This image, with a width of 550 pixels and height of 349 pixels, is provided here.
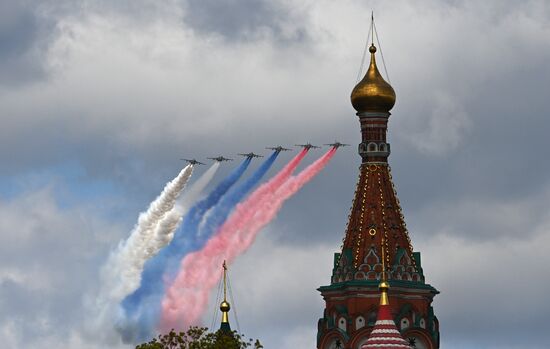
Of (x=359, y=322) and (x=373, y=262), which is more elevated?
(x=373, y=262)

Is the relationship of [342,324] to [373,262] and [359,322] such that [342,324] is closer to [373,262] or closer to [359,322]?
[359,322]

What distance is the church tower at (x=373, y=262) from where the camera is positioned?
548ft

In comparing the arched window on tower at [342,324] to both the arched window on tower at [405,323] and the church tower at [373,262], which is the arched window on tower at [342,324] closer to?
the church tower at [373,262]

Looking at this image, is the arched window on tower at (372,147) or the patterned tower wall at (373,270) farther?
the arched window on tower at (372,147)

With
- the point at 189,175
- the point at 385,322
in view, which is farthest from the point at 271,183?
the point at 385,322

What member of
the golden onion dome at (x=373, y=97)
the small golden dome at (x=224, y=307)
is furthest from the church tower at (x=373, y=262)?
the small golden dome at (x=224, y=307)

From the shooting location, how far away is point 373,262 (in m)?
167

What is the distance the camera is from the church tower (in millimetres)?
167125

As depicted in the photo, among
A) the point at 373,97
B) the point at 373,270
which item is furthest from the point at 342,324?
the point at 373,97

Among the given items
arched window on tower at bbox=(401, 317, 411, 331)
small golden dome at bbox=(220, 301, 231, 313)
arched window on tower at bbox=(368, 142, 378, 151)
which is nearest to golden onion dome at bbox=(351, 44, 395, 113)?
arched window on tower at bbox=(368, 142, 378, 151)

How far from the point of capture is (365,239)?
168000mm

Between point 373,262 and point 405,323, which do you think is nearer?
point 405,323

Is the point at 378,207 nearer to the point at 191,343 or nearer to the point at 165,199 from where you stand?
the point at 165,199

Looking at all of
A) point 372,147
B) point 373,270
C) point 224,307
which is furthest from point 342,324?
point 372,147
